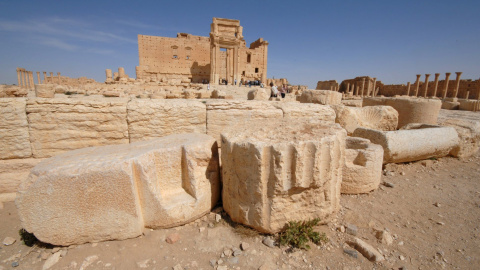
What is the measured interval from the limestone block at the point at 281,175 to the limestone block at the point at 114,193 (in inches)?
16.1

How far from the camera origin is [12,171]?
2.67m

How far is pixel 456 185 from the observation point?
11.3ft

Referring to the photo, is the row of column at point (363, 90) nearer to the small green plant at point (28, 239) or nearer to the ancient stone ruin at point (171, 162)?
the ancient stone ruin at point (171, 162)

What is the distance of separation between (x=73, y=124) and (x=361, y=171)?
3870 millimetres

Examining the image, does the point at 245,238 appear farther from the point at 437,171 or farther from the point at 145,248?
the point at 437,171

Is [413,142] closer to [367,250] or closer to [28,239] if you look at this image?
[367,250]

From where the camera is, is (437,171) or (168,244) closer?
(168,244)

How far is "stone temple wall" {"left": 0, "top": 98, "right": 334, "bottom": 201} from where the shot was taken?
260 centimetres

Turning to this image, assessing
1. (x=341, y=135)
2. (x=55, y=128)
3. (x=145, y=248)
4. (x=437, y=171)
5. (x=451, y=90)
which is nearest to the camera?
(x=145, y=248)

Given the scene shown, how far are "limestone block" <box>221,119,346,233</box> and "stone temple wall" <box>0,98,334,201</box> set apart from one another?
1000 millimetres

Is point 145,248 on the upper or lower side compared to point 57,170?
lower

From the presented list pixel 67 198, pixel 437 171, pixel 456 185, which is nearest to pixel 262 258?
pixel 67 198

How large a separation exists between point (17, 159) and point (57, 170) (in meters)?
1.54

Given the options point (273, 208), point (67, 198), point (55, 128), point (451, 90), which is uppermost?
point (451, 90)
